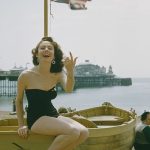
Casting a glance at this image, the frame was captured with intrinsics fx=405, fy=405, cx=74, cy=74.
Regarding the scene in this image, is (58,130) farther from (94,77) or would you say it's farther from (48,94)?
(94,77)

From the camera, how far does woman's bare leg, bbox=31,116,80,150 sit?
470 cm

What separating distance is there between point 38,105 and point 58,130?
1.36 ft

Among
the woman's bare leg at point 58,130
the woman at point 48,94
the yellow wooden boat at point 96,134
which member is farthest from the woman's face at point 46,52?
the yellow wooden boat at point 96,134

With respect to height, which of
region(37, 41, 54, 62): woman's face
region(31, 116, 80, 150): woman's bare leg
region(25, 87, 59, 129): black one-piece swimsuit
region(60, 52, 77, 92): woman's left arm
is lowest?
region(31, 116, 80, 150): woman's bare leg

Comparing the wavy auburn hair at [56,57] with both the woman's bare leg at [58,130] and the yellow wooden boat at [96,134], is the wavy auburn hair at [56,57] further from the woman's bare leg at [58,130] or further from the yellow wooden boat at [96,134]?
the yellow wooden boat at [96,134]

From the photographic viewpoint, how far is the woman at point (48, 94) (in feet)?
15.6

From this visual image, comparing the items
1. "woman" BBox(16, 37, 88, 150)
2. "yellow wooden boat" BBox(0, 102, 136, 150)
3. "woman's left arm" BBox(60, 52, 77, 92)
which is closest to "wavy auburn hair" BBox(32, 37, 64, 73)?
"woman" BBox(16, 37, 88, 150)

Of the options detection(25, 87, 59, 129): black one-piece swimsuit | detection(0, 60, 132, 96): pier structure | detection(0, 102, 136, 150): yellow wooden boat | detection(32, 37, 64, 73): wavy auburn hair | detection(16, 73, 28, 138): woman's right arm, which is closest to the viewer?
detection(25, 87, 59, 129): black one-piece swimsuit

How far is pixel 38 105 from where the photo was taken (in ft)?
16.2

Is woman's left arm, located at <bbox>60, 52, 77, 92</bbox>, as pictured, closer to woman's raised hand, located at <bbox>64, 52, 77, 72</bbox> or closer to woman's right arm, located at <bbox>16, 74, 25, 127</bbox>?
woman's raised hand, located at <bbox>64, 52, 77, 72</bbox>

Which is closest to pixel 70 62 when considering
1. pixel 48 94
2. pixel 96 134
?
pixel 48 94

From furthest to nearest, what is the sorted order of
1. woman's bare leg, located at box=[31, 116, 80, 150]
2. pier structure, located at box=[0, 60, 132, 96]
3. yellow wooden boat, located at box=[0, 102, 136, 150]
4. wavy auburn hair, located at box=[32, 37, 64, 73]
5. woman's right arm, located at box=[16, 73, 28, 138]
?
1. pier structure, located at box=[0, 60, 132, 96]
2. yellow wooden boat, located at box=[0, 102, 136, 150]
3. wavy auburn hair, located at box=[32, 37, 64, 73]
4. woman's right arm, located at box=[16, 73, 28, 138]
5. woman's bare leg, located at box=[31, 116, 80, 150]

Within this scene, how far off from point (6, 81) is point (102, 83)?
60.0 m

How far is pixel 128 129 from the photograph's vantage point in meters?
10.4
